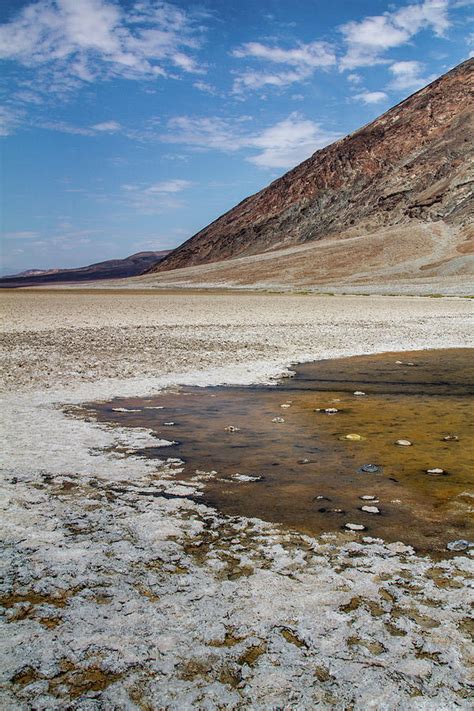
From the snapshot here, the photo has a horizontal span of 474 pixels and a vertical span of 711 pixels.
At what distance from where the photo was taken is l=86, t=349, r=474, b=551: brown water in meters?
4.80

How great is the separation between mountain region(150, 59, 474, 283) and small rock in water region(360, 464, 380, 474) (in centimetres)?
10505

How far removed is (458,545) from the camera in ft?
13.7

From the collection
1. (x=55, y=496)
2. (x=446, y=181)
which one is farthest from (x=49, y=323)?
(x=446, y=181)

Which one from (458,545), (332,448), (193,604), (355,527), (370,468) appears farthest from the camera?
(332,448)

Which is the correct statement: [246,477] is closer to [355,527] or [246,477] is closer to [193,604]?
[355,527]

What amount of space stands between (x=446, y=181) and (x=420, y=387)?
412 ft

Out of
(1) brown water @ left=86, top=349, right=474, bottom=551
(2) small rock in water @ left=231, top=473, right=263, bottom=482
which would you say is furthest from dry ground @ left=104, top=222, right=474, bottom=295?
(2) small rock in water @ left=231, top=473, right=263, bottom=482

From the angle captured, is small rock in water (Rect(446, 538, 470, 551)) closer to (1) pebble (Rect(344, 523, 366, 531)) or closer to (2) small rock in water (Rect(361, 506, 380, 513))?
(1) pebble (Rect(344, 523, 366, 531))

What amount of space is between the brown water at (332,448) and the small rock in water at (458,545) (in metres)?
0.08

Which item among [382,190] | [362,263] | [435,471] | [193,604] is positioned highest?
[382,190]

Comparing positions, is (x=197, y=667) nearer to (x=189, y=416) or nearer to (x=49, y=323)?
(x=189, y=416)

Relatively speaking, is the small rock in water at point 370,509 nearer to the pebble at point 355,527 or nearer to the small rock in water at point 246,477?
the pebble at point 355,527

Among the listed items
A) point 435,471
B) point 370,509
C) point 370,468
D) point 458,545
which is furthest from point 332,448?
point 458,545

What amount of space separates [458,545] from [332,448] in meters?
2.61
